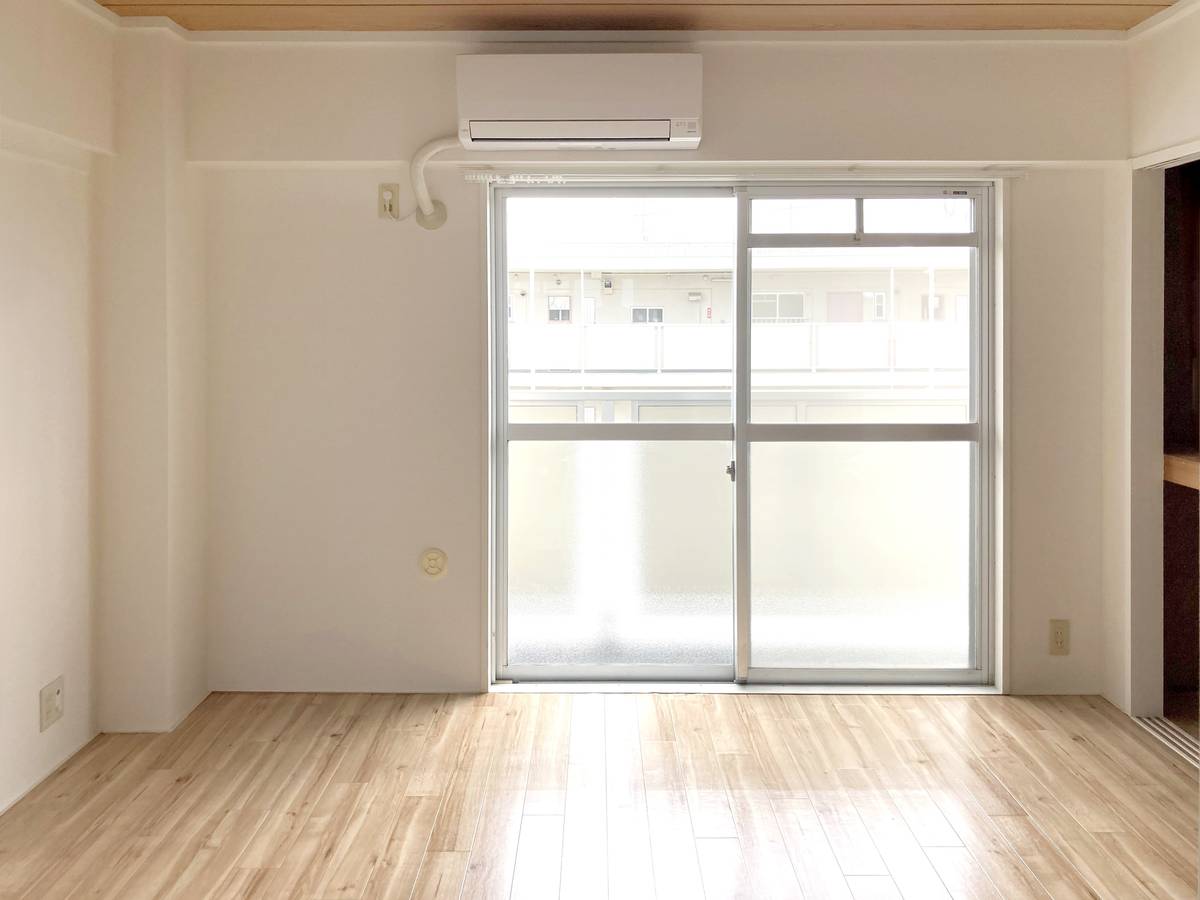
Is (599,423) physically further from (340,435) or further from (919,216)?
(919,216)

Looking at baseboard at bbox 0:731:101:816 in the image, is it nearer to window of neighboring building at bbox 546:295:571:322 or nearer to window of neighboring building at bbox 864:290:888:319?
window of neighboring building at bbox 546:295:571:322

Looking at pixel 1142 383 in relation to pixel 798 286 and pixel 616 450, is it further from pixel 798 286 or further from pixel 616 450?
pixel 616 450

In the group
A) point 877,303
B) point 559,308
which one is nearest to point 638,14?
point 559,308

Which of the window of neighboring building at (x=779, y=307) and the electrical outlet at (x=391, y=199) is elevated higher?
the electrical outlet at (x=391, y=199)

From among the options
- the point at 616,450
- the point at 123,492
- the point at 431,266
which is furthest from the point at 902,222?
the point at 123,492

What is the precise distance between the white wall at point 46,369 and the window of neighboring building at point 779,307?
2430 mm

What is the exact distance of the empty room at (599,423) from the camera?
3.04 metres

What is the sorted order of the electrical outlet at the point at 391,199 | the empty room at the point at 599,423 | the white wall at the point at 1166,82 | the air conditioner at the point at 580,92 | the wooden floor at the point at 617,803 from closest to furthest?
the wooden floor at the point at 617,803, the empty room at the point at 599,423, the white wall at the point at 1166,82, the air conditioner at the point at 580,92, the electrical outlet at the point at 391,199

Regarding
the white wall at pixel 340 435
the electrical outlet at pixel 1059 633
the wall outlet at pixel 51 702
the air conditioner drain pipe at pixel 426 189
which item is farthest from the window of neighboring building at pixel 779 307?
the wall outlet at pixel 51 702

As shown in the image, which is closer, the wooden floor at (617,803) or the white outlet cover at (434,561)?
the wooden floor at (617,803)

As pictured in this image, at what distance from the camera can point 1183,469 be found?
136 inches

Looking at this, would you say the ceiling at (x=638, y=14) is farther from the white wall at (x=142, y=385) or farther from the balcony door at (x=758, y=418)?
the balcony door at (x=758, y=418)

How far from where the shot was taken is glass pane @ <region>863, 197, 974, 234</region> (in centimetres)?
388

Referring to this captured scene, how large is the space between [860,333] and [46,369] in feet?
9.63
